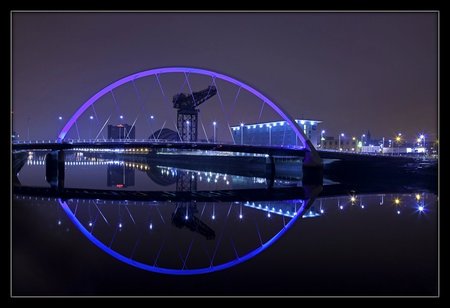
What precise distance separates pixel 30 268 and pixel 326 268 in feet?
28.7

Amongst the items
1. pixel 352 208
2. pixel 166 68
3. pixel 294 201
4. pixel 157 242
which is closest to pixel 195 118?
pixel 166 68

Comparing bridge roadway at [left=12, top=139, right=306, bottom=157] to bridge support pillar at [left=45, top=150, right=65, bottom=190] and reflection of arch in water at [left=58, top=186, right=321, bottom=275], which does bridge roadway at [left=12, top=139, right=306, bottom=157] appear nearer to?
bridge support pillar at [left=45, top=150, right=65, bottom=190]

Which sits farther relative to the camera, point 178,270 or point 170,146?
point 170,146

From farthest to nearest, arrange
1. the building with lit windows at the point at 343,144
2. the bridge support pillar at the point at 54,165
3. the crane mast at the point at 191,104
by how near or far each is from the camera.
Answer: the building with lit windows at the point at 343,144
the crane mast at the point at 191,104
the bridge support pillar at the point at 54,165

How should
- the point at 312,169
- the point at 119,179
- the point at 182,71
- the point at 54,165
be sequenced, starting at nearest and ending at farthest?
1. the point at 312,169
2. the point at 119,179
3. the point at 182,71
4. the point at 54,165

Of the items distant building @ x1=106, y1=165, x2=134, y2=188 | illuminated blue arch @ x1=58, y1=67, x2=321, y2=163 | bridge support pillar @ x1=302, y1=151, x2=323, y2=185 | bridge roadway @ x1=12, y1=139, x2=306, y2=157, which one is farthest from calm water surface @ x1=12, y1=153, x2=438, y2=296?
illuminated blue arch @ x1=58, y1=67, x2=321, y2=163

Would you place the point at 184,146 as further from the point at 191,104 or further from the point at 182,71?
the point at 191,104

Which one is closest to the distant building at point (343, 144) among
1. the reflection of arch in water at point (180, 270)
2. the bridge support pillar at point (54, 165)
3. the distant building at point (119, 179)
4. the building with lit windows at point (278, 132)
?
the building with lit windows at point (278, 132)

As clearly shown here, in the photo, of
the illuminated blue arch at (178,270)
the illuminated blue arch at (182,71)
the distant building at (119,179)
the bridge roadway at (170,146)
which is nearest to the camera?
the illuminated blue arch at (178,270)

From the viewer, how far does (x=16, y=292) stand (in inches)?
338

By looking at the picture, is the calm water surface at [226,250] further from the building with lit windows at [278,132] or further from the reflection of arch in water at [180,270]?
the building with lit windows at [278,132]

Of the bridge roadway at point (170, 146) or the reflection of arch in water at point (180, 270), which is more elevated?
the bridge roadway at point (170, 146)

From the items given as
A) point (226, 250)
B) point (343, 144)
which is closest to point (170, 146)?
point (226, 250)
